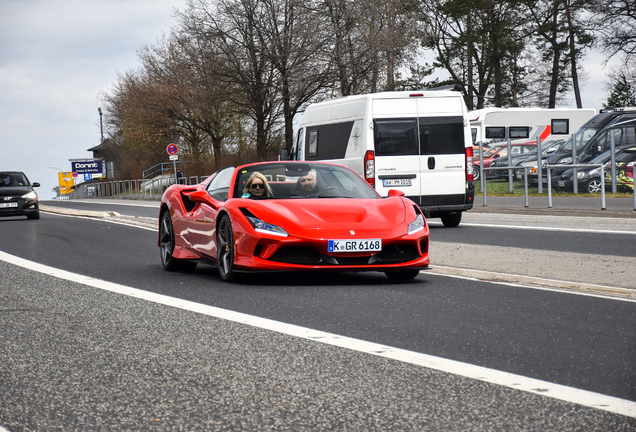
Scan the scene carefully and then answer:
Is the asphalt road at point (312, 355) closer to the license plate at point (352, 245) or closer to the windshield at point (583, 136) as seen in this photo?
the license plate at point (352, 245)

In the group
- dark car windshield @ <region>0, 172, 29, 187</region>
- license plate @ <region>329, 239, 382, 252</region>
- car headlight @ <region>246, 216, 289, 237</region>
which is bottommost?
license plate @ <region>329, 239, 382, 252</region>

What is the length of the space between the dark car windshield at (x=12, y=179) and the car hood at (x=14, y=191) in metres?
0.69

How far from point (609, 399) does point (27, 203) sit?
928 inches

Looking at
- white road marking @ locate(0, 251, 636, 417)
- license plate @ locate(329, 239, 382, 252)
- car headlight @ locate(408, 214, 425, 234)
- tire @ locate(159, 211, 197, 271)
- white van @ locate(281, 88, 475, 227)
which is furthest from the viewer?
white van @ locate(281, 88, 475, 227)

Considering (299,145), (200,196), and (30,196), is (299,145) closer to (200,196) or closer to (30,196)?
(30,196)

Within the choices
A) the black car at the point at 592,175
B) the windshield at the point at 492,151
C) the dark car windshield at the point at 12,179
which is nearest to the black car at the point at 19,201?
the dark car windshield at the point at 12,179

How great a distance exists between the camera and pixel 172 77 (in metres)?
52.5

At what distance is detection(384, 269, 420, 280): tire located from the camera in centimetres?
854

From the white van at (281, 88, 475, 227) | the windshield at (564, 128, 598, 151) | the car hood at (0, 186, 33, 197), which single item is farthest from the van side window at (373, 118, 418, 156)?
the car hood at (0, 186, 33, 197)

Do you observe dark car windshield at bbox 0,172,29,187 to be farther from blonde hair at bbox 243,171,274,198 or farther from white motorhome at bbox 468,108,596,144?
blonde hair at bbox 243,171,274,198

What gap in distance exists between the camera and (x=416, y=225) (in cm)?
830

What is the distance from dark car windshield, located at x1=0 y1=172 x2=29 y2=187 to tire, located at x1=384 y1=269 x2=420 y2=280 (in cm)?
2029

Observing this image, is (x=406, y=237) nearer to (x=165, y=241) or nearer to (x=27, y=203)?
(x=165, y=241)

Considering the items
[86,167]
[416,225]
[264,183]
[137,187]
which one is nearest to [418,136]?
[264,183]
